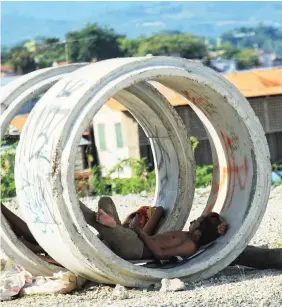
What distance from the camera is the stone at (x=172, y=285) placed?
9.36 m

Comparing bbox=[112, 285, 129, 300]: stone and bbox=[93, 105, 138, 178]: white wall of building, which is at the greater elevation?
bbox=[112, 285, 129, 300]: stone

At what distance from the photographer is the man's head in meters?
10.3

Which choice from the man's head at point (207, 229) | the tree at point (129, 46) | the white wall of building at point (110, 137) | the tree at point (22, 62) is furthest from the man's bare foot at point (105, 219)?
the tree at point (129, 46)

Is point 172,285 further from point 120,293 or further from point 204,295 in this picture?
point 204,295

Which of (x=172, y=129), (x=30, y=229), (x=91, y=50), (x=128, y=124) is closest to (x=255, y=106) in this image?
(x=128, y=124)

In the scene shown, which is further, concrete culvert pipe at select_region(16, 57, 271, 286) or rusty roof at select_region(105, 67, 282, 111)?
rusty roof at select_region(105, 67, 282, 111)

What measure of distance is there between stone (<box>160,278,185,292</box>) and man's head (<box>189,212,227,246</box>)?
34.3 inches

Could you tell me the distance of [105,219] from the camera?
980cm

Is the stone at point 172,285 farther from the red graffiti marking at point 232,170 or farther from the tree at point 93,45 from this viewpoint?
the tree at point 93,45

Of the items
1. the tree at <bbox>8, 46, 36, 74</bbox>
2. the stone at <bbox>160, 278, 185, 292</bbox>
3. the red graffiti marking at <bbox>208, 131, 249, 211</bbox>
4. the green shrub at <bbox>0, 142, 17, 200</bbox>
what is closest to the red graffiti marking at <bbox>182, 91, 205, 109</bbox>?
the red graffiti marking at <bbox>208, 131, 249, 211</bbox>

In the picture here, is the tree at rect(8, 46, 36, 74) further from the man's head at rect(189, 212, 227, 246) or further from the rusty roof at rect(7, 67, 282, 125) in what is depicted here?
the man's head at rect(189, 212, 227, 246)

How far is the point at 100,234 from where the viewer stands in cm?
989

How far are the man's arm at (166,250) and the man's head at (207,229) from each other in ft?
0.46

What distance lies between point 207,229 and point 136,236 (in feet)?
2.73
